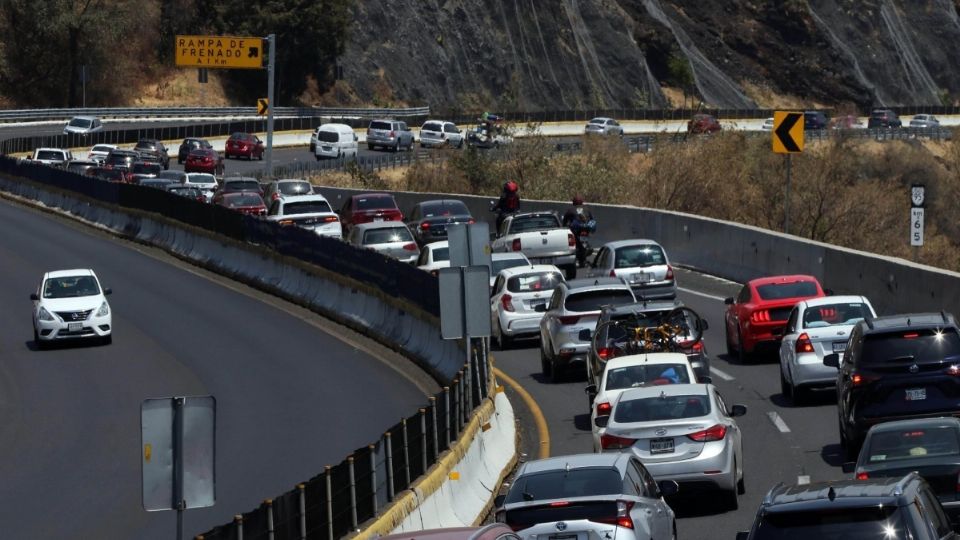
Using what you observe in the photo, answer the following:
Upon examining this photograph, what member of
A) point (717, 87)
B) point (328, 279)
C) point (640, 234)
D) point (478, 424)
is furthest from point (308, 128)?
point (478, 424)

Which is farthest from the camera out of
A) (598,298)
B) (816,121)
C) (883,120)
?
(883,120)

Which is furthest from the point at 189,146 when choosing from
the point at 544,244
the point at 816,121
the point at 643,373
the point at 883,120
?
the point at 643,373

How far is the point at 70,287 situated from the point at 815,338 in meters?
18.3

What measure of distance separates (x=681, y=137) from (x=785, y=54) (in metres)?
55.4

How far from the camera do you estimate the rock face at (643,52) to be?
11631cm

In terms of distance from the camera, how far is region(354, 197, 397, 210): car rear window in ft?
157

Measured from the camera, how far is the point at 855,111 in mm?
125000

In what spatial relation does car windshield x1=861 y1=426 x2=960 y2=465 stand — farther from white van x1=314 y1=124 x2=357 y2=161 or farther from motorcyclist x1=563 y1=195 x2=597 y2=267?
white van x1=314 y1=124 x2=357 y2=161

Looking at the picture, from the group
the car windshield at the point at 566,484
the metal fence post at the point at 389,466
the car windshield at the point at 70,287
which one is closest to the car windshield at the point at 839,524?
the car windshield at the point at 566,484

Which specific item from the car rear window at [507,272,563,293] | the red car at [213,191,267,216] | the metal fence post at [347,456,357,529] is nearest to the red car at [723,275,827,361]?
the car rear window at [507,272,563,293]

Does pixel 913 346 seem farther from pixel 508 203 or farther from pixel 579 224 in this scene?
pixel 508 203

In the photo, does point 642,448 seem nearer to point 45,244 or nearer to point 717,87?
point 45,244

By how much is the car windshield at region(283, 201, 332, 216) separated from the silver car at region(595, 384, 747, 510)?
29737 millimetres

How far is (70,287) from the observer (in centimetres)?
3553
